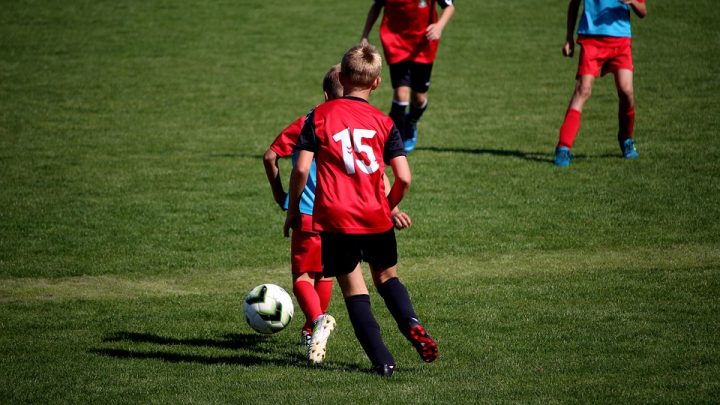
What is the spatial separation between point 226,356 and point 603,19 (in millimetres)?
6992

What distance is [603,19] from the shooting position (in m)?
11.3

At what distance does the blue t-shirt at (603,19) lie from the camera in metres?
11.3

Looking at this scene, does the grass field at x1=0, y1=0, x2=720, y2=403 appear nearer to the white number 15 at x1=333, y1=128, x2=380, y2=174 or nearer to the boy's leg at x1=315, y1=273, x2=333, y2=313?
the boy's leg at x1=315, y1=273, x2=333, y2=313

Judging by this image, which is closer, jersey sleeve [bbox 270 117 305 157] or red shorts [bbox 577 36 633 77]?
jersey sleeve [bbox 270 117 305 157]

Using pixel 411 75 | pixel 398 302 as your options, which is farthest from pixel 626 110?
pixel 398 302

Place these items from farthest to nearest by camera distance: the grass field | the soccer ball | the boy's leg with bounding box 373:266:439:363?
1. the soccer ball
2. the grass field
3. the boy's leg with bounding box 373:266:439:363

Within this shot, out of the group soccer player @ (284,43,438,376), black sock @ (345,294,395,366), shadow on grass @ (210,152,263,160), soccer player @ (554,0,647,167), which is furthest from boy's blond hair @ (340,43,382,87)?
shadow on grass @ (210,152,263,160)

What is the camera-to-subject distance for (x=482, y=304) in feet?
23.7

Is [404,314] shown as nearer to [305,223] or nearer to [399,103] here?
[305,223]

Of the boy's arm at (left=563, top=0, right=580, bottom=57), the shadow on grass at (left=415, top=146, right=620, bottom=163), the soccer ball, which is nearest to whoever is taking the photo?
the soccer ball

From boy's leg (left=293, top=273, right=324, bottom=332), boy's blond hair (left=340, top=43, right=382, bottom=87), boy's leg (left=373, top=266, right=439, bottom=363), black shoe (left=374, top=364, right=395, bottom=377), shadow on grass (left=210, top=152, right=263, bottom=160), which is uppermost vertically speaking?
boy's blond hair (left=340, top=43, right=382, bottom=87)

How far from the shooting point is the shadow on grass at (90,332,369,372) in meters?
6.01

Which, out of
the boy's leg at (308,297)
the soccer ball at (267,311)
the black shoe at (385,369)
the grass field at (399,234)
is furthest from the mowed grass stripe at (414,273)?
the black shoe at (385,369)

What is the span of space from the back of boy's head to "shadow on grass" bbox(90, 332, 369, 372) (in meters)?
1.65
